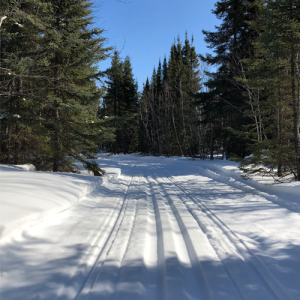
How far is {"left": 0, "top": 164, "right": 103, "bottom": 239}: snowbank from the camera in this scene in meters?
3.48

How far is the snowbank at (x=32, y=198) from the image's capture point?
3480 millimetres

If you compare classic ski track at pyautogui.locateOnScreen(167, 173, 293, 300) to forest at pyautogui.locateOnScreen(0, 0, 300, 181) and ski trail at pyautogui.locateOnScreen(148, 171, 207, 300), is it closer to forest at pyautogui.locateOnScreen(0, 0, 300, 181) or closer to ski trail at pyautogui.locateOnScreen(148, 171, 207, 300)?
ski trail at pyautogui.locateOnScreen(148, 171, 207, 300)

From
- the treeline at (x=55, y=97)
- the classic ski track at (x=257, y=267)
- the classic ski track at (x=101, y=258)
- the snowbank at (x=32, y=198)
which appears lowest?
the classic ski track at (x=101, y=258)

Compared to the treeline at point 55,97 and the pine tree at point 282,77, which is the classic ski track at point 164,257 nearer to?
the pine tree at point 282,77

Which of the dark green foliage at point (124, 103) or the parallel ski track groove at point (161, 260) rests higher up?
the dark green foliage at point (124, 103)

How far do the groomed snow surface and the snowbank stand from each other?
0.02 m

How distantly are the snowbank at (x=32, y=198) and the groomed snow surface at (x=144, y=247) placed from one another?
2 cm

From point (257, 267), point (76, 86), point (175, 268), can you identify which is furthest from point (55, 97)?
point (257, 267)

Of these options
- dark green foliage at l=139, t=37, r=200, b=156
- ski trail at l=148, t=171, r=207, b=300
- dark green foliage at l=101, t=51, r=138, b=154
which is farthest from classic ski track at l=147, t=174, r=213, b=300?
dark green foliage at l=101, t=51, r=138, b=154

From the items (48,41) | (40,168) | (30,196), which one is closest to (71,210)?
(30,196)

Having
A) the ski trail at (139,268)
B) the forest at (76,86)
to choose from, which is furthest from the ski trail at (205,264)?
the forest at (76,86)

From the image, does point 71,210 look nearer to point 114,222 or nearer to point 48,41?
point 114,222

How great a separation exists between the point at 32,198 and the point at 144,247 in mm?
2951

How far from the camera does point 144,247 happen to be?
3148 mm
